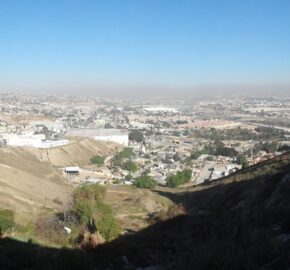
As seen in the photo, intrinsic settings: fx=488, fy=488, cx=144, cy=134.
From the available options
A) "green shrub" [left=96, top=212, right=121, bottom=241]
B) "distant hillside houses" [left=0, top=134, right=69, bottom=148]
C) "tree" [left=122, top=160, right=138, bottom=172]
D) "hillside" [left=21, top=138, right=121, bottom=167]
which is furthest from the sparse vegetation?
"green shrub" [left=96, top=212, right=121, bottom=241]

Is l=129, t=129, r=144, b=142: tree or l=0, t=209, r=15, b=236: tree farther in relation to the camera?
Result: l=129, t=129, r=144, b=142: tree

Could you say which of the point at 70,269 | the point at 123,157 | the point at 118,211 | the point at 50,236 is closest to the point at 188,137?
the point at 123,157

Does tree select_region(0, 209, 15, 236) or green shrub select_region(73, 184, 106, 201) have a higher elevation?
tree select_region(0, 209, 15, 236)

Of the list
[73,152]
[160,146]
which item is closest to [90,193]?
[73,152]

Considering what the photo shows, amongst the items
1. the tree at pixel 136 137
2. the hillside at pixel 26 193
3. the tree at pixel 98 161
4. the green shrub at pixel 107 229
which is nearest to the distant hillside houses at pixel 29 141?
the tree at pixel 98 161

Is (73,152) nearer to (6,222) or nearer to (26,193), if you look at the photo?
(26,193)

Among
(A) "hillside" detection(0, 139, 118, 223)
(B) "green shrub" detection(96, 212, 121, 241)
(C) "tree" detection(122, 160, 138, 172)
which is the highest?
(B) "green shrub" detection(96, 212, 121, 241)

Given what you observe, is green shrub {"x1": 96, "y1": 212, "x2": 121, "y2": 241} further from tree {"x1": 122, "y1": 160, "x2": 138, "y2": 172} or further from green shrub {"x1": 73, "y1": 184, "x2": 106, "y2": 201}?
tree {"x1": 122, "y1": 160, "x2": 138, "y2": 172}

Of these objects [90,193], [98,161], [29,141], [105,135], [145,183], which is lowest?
[98,161]

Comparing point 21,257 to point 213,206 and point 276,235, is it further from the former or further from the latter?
point 213,206
